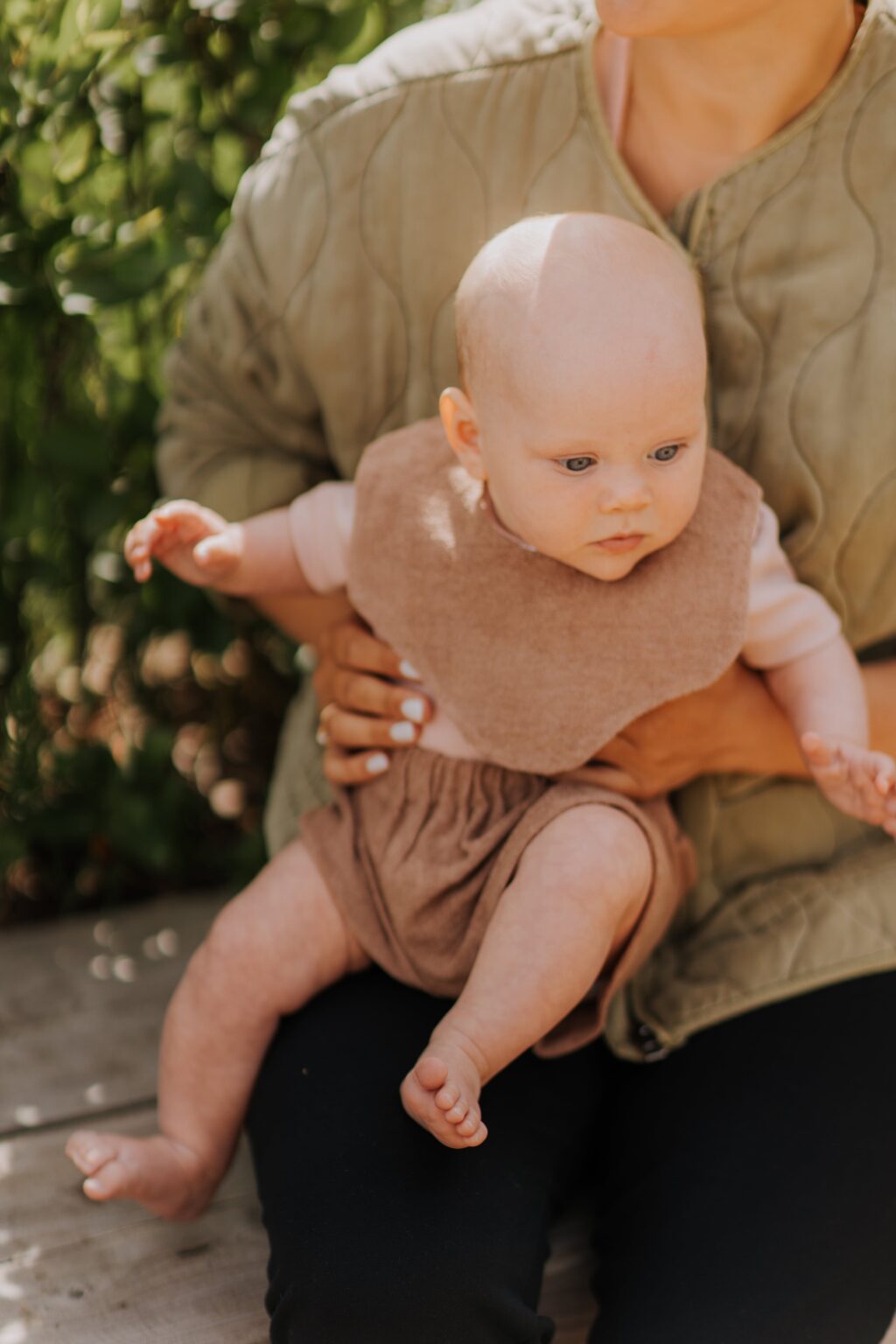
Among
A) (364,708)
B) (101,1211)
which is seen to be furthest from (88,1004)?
(364,708)

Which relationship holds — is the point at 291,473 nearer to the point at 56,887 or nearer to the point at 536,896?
the point at 536,896

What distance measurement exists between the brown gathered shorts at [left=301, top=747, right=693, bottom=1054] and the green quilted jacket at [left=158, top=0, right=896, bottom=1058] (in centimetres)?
13

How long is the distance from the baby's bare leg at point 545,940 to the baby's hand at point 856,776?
20cm

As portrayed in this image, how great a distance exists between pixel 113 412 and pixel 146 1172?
1094 mm

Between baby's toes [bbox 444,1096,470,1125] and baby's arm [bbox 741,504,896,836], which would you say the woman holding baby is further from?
baby's toes [bbox 444,1096,470,1125]

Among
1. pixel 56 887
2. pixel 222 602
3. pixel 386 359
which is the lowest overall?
pixel 56 887

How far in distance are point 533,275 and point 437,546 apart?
316 mm

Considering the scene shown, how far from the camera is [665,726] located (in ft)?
5.02

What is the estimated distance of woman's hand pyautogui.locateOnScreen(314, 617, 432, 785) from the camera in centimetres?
155

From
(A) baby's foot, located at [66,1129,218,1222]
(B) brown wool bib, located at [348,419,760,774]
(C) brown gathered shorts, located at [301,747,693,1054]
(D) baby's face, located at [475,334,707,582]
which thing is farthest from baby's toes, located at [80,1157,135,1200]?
(D) baby's face, located at [475,334,707,582]

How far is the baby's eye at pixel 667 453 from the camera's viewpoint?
4.34ft

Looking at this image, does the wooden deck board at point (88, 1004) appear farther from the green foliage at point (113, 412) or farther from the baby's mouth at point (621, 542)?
the baby's mouth at point (621, 542)

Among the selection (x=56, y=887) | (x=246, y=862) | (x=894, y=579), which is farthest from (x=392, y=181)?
(x=56, y=887)

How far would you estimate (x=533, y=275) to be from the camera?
4.25ft
